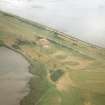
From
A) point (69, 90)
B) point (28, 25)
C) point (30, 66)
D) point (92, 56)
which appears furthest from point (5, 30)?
point (69, 90)

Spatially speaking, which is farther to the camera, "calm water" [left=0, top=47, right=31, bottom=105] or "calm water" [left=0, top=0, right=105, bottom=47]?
"calm water" [left=0, top=0, right=105, bottom=47]

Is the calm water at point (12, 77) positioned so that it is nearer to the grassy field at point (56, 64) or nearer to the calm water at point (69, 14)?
the grassy field at point (56, 64)

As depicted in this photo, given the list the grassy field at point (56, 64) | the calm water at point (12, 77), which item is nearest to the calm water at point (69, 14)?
the grassy field at point (56, 64)

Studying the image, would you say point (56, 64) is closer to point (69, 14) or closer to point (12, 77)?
point (12, 77)

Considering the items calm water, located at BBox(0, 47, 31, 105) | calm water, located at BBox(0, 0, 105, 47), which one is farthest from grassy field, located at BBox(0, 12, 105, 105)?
calm water, located at BBox(0, 0, 105, 47)

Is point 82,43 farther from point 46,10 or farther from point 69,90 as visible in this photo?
point 46,10

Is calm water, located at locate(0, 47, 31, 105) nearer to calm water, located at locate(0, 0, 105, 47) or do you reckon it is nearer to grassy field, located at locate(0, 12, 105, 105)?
grassy field, located at locate(0, 12, 105, 105)
